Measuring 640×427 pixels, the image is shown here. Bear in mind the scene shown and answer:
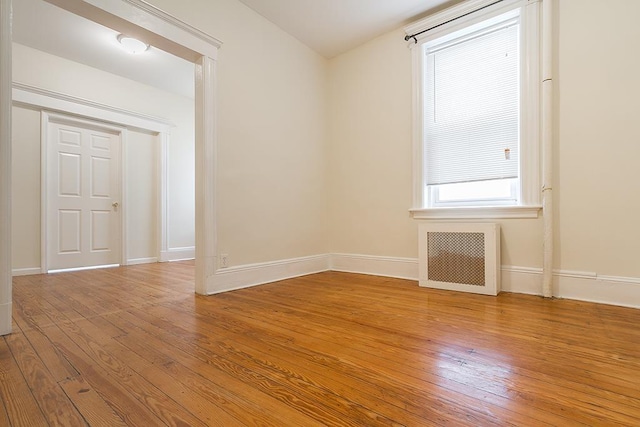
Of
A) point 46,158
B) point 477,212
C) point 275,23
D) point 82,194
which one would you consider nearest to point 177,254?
point 82,194

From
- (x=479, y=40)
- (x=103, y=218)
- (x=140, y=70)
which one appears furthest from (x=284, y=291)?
(x=140, y=70)

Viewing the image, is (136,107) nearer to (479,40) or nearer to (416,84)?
(416,84)

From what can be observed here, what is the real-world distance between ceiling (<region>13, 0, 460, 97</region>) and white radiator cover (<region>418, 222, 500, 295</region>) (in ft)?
6.83

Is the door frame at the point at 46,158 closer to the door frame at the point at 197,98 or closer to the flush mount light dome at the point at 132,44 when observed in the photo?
the flush mount light dome at the point at 132,44

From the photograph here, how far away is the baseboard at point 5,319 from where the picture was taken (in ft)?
4.76

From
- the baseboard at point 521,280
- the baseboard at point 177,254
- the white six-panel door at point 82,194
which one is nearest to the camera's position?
the baseboard at point 521,280

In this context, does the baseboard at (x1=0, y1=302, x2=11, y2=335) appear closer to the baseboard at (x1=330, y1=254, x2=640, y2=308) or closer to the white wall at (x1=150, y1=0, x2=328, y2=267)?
the white wall at (x1=150, y1=0, x2=328, y2=267)

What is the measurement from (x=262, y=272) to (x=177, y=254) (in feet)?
8.99

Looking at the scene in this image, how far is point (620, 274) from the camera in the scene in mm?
1937

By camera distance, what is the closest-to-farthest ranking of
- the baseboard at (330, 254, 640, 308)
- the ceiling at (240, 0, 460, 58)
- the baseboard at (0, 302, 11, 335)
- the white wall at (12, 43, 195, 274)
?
the baseboard at (0, 302, 11, 335) < the baseboard at (330, 254, 640, 308) < the ceiling at (240, 0, 460, 58) < the white wall at (12, 43, 195, 274)

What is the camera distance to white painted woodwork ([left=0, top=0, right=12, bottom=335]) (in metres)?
1.46

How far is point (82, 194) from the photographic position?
3.91 m

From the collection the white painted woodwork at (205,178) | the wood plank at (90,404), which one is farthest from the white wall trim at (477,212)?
the wood plank at (90,404)

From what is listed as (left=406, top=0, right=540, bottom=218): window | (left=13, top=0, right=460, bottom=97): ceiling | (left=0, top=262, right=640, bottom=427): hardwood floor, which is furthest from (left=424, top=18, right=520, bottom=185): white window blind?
(left=0, top=262, right=640, bottom=427): hardwood floor
